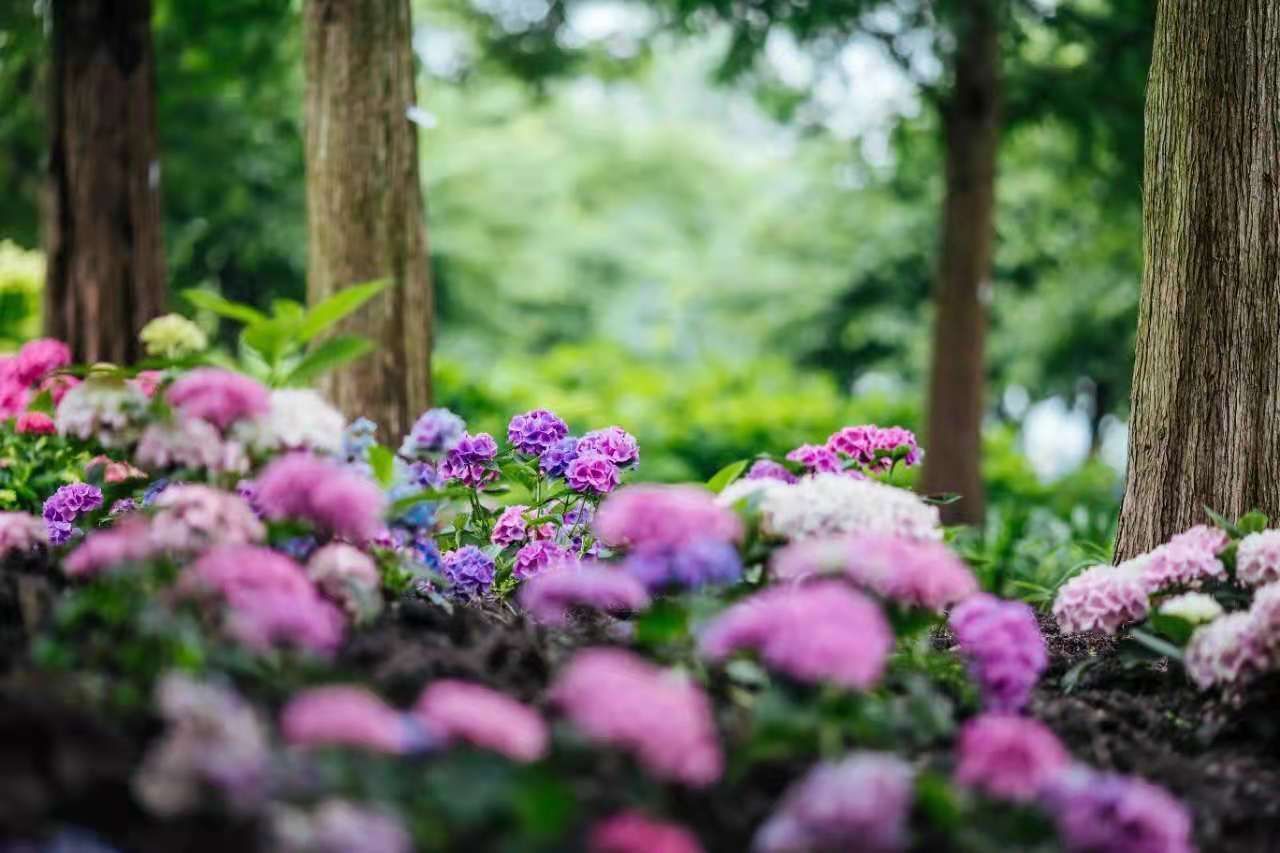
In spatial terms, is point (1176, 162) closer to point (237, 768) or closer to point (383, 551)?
point (383, 551)

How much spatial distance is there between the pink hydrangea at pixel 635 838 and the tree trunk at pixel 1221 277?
2344 millimetres

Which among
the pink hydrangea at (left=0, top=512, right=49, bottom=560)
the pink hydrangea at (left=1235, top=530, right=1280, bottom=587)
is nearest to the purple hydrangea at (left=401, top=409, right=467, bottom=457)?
the pink hydrangea at (left=0, top=512, right=49, bottom=560)

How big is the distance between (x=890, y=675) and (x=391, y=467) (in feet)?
3.40

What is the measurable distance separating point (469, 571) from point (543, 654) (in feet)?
1.88

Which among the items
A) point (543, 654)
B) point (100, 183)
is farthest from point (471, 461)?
→ point (100, 183)

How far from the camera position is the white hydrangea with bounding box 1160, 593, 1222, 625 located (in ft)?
7.65

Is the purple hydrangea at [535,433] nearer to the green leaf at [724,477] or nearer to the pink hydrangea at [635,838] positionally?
the green leaf at [724,477]

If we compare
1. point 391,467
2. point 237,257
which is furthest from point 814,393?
point 391,467

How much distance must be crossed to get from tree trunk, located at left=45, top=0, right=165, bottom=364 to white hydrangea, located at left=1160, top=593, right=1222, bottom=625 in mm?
4155

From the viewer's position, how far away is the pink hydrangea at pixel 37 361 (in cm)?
415

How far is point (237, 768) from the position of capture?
48.9 inches

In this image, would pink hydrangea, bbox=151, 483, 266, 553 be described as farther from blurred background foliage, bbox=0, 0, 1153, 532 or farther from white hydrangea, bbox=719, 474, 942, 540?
blurred background foliage, bbox=0, 0, 1153, 532

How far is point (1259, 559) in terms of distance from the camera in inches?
96.9

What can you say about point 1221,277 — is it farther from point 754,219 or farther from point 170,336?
point 754,219
